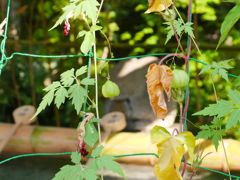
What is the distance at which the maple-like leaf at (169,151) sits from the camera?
2.71 ft

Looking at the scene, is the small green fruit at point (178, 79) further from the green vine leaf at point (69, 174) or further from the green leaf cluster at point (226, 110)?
the green vine leaf at point (69, 174)

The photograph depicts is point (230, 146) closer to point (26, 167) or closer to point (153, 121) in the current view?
point (153, 121)

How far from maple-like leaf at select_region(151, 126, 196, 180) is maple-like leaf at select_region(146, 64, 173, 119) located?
5 cm

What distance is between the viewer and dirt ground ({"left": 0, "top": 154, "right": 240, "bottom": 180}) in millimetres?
2340

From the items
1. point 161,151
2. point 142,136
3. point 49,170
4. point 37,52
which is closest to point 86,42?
point 161,151

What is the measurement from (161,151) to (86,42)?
1.07 feet

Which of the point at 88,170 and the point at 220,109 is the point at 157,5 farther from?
the point at 88,170

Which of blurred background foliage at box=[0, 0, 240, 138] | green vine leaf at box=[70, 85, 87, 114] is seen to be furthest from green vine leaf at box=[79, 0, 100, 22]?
blurred background foliage at box=[0, 0, 240, 138]

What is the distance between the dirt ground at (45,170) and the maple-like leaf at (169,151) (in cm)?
149

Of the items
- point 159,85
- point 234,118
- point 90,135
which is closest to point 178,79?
point 159,85

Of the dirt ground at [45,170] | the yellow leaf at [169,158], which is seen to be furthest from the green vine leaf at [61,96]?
the dirt ground at [45,170]

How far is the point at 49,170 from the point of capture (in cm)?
255

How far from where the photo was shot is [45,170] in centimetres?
256

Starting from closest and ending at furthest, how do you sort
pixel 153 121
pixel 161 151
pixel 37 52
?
1. pixel 161 151
2. pixel 153 121
3. pixel 37 52
